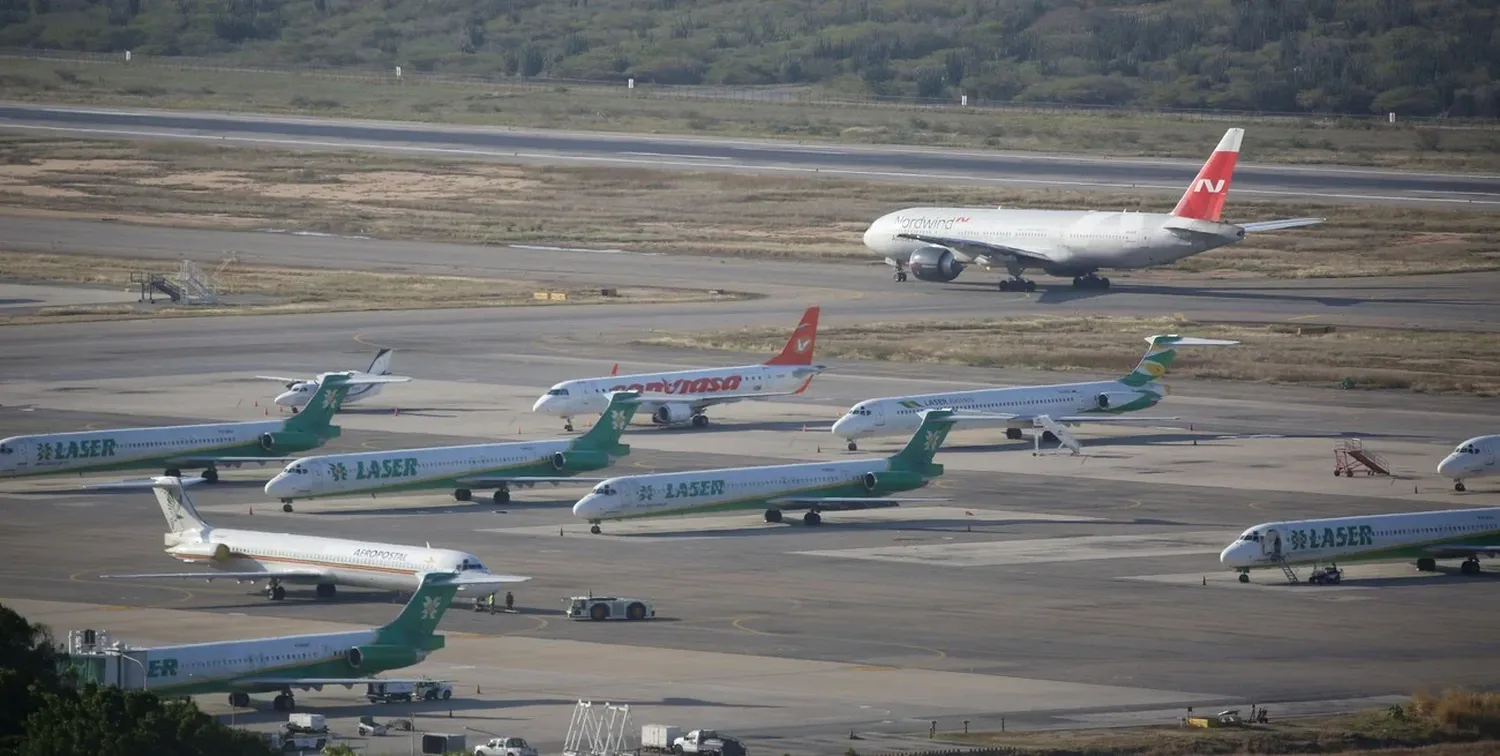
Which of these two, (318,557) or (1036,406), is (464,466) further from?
(1036,406)

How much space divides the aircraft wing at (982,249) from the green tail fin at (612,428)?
67.3 metres

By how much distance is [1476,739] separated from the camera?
58219 millimetres

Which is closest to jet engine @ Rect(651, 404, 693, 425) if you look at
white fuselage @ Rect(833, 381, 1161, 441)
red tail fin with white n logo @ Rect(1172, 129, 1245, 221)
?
white fuselage @ Rect(833, 381, 1161, 441)

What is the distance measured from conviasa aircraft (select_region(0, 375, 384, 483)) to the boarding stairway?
38120mm

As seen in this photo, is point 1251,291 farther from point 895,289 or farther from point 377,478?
point 377,478

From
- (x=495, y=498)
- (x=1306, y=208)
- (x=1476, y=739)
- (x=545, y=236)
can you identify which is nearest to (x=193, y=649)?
(x=1476, y=739)

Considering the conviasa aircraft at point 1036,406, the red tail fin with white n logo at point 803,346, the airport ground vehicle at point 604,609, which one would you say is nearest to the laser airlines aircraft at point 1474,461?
the conviasa aircraft at point 1036,406

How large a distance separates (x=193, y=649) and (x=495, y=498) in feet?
114

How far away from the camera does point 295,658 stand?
5909 cm

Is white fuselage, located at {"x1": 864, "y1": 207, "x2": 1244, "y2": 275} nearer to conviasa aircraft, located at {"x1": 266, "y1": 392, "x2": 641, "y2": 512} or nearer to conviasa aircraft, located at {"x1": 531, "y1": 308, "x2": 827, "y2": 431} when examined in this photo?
conviasa aircraft, located at {"x1": 531, "y1": 308, "x2": 827, "y2": 431}

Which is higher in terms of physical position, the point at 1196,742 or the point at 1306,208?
the point at 1306,208

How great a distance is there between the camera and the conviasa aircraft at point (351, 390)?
110 metres

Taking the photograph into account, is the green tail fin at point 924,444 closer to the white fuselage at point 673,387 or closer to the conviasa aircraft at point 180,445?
the white fuselage at point 673,387

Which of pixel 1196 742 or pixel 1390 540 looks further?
pixel 1390 540
